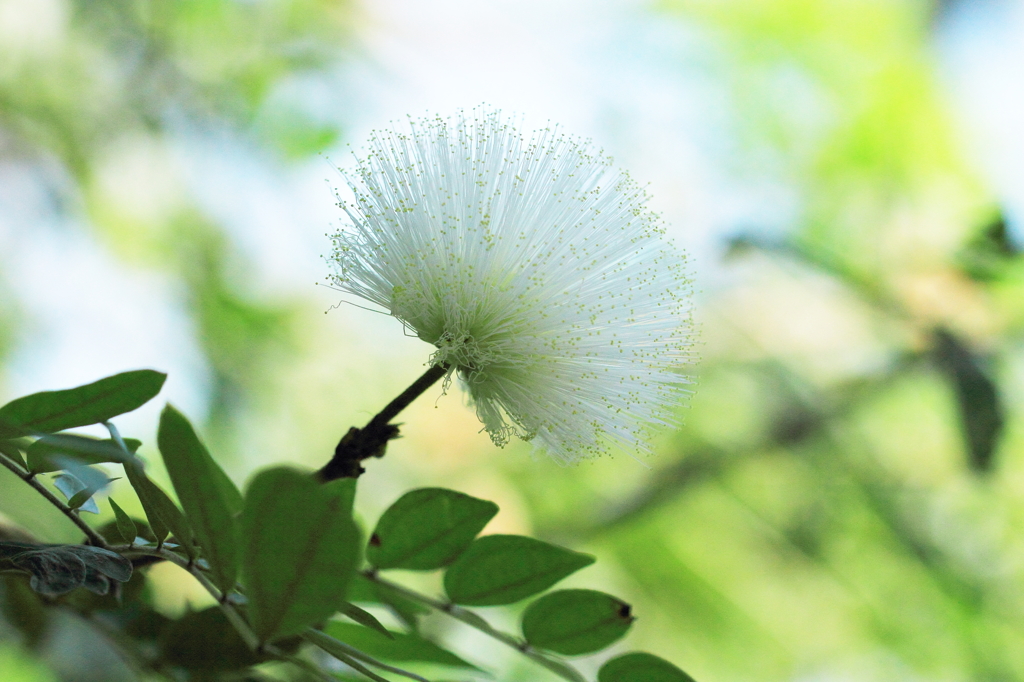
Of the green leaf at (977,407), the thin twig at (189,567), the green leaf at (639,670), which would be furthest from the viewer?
the green leaf at (977,407)

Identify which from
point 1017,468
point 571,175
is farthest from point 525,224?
point 1017,468

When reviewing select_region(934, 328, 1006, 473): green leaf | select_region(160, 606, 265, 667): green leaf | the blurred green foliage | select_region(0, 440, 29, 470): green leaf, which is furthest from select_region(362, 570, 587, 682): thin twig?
the blurred green foliage

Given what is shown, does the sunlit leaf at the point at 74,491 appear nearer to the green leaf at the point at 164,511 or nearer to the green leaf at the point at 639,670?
the green leaf at the point at 164,511

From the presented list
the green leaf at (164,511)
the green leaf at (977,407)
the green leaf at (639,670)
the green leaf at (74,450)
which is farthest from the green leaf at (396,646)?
the green leaf at (977,407)

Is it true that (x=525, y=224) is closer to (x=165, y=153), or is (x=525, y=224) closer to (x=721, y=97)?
(x=165, y=153)

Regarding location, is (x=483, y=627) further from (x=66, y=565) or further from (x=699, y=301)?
(x=699, y=301)

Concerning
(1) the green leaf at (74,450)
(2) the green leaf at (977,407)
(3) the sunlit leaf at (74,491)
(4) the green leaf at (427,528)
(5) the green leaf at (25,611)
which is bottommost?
(5) the green leaf at (25,611)
